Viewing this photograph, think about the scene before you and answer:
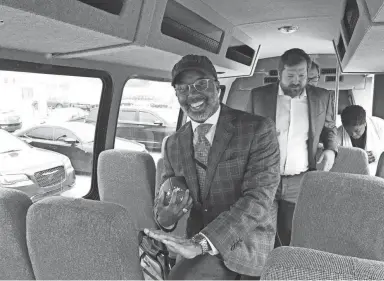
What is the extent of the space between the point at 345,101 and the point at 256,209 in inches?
193

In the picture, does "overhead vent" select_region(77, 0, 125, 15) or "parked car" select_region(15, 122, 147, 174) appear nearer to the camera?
"overhead vent" select_region(77, 0, 125, 15)

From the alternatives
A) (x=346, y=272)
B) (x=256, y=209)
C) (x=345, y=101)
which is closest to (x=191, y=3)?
(x=256, y=209)

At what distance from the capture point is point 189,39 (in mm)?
3061

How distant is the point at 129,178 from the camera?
9.81 ft

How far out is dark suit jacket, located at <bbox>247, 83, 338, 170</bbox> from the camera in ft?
8.91

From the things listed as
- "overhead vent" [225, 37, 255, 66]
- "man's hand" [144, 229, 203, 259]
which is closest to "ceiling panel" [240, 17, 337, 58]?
"overhead vent" [225, 37, 255, 66]

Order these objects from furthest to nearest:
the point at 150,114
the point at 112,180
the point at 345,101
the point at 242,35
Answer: the point at 345,101 < the point at 150,114 < the point at 242,35 < the point at 112,180

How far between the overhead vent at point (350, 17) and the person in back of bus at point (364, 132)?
2.60 ft

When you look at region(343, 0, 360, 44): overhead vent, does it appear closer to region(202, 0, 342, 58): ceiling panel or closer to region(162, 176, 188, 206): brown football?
region(202, 0, 342, 58): ceiling panel

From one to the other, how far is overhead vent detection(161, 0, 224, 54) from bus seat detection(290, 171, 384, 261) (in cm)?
140

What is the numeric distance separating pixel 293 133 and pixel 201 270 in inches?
50.4

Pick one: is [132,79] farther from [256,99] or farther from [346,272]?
[346,272]

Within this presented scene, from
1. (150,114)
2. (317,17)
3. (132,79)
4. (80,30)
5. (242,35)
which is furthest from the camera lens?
(150,114)

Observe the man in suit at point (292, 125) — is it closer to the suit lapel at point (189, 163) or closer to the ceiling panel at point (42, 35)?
the suit lapel at point (189, 163)
